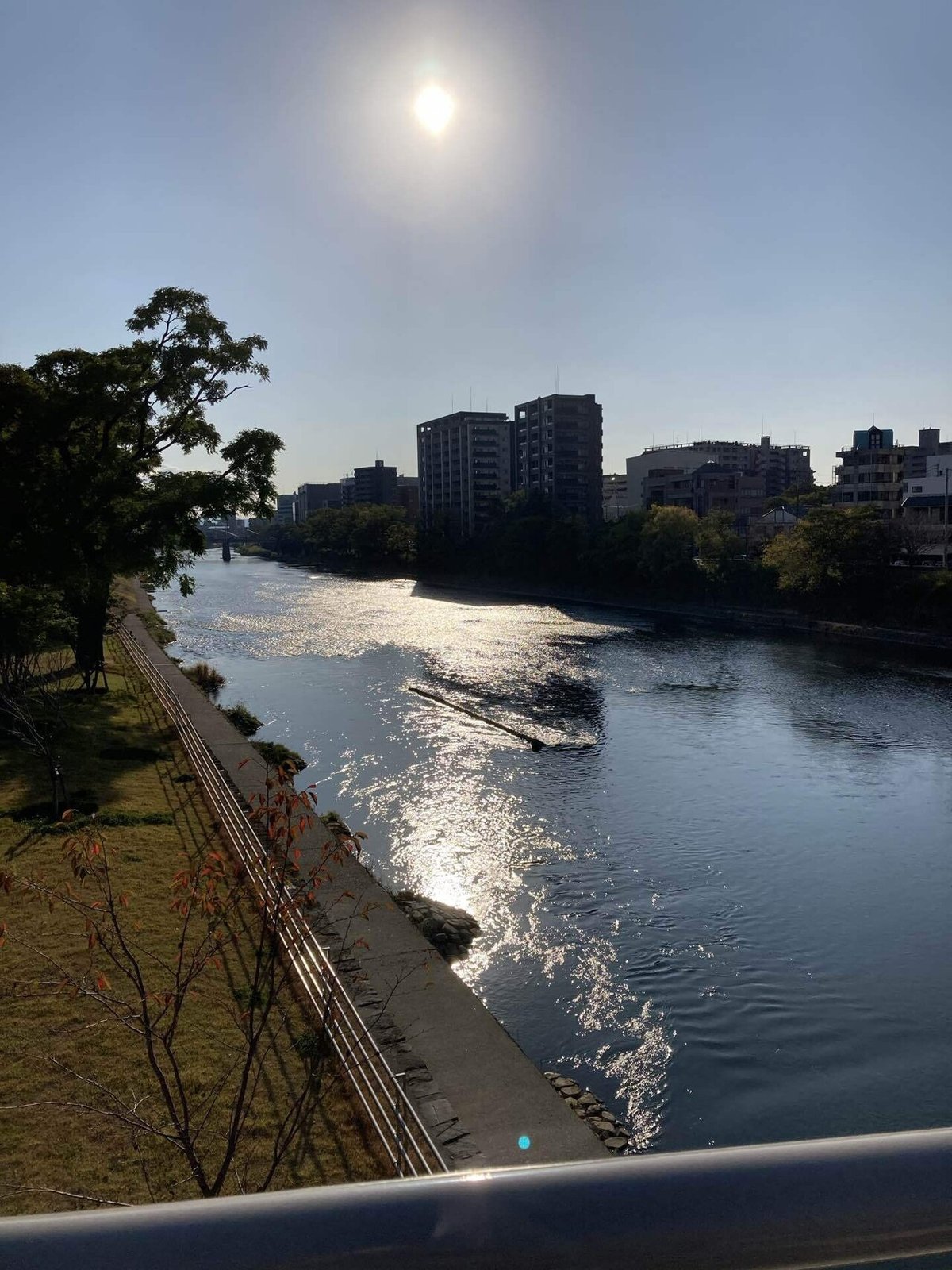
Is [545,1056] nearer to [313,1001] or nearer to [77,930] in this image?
[313,1001]

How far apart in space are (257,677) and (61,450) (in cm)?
1250

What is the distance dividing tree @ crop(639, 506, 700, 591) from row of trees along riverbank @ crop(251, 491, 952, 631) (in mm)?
55

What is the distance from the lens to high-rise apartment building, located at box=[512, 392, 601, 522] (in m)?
79.4

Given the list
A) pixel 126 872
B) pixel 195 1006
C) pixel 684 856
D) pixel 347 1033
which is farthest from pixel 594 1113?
pixel 684 856

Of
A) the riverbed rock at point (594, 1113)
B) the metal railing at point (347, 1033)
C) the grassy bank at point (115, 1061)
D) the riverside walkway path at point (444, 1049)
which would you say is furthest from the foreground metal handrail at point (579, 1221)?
the riverbed rock at point (594, 1113)

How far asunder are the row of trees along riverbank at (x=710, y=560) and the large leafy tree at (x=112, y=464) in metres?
27.9

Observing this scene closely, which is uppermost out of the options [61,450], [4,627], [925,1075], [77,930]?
[61,450]

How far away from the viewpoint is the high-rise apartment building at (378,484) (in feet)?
430

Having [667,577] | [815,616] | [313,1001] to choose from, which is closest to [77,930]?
[313,1001]

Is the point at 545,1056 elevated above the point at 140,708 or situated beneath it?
situated beneath

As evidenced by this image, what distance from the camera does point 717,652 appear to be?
36062mm

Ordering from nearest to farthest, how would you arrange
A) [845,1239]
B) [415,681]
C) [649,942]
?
1. [845,1239]
2. [649,942]
3. [415,681]

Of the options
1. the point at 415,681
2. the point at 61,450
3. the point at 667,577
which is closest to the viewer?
the point at 61,450

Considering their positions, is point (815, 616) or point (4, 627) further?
point (815, 616)
